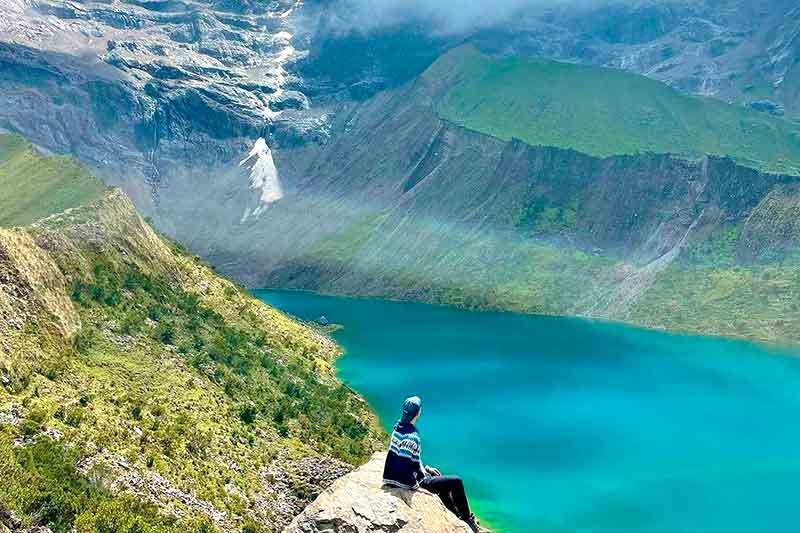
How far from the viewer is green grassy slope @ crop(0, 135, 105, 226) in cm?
8169

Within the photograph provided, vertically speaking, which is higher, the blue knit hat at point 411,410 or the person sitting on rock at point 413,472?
the blue knit hat at point 411,410

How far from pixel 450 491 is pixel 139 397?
32.9 metres

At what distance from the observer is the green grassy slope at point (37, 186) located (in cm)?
8169

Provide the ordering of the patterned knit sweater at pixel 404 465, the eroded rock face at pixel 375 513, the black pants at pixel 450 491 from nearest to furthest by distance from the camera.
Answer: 1. the eroded rock face at pixel 375 513
2. the patterned knit sweater at pixel 404 465
3. the black pants at pixel 450 491

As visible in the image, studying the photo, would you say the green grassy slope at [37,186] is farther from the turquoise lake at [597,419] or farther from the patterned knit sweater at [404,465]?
the patterned knit sweater at [404,465]

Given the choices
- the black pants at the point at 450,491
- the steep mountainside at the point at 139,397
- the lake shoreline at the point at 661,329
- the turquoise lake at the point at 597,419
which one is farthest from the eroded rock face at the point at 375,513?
the lake shoreline at the point at 661,329

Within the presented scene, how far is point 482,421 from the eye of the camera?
93.9m

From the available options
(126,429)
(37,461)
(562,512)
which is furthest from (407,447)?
(562,512)

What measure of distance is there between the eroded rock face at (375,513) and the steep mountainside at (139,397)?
1322 cm

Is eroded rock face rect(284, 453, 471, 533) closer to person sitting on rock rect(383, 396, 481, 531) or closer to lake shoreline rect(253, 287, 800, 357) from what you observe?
person sitting on rock rect(383, 396, 481, 531)

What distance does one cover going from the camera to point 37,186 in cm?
9244

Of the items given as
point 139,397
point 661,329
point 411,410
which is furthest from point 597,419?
point 411,410

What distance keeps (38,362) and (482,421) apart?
53.1 meters

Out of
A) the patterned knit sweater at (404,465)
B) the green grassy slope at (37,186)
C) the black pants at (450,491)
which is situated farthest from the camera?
the green grassy slope at (37,186)
